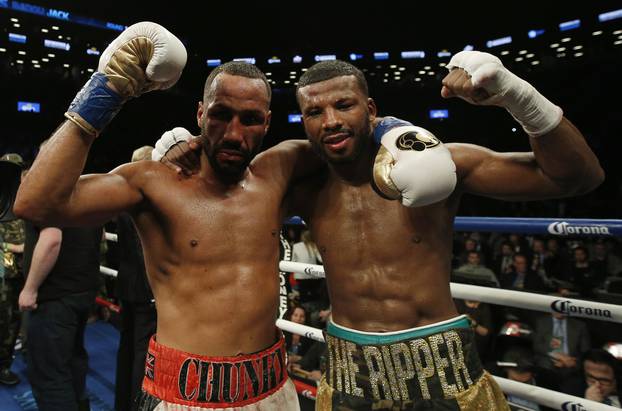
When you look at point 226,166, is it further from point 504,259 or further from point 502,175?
point 504,259

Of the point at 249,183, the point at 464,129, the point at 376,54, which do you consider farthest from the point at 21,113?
the point at 249,183

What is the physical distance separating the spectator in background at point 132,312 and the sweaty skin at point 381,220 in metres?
1.52

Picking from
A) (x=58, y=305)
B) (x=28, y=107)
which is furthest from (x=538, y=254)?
(x=28, y=107)

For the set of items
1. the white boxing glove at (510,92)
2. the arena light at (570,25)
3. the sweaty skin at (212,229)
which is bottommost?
the sweaty skin at (212,229)

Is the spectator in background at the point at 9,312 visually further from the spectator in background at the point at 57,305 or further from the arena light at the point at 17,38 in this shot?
the arena light at the point at 17,38

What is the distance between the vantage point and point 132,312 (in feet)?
9.16

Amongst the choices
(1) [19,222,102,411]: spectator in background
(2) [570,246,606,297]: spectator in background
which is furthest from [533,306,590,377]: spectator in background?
(1) [19,222,102,411]: spectator in background

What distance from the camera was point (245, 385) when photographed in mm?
1324

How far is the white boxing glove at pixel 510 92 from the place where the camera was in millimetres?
1167

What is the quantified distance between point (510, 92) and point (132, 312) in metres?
2.39

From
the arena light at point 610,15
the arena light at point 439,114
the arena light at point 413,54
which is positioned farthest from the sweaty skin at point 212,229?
the arena light at point 413,54

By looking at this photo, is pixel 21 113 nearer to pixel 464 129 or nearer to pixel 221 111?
pixel 464 129

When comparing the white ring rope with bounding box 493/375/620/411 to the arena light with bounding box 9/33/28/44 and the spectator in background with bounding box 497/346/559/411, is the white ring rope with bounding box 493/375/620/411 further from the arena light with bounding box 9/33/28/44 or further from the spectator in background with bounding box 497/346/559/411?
the arena light with bounding box 9/33/28/44

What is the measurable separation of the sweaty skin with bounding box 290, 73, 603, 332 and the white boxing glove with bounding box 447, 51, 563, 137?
9 centimetres
